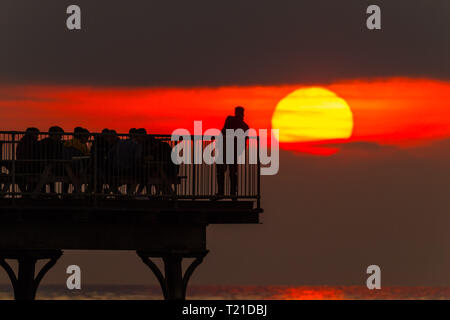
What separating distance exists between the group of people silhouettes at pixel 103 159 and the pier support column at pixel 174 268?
2441 millimetres

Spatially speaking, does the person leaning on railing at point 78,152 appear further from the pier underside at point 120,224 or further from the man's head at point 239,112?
the man's head at point 239,112

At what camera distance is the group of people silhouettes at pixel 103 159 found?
123 feet

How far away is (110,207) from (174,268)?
3.11 m

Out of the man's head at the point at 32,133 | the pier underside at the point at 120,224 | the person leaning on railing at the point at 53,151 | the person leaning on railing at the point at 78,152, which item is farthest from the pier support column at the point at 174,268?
the man's head at the point at 32,133

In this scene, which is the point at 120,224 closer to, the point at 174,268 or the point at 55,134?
the point at 174,268

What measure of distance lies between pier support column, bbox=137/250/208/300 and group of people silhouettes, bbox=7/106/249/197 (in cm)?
244

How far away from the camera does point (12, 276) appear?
44500 millimetres

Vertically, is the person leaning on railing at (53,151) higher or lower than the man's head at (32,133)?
lower

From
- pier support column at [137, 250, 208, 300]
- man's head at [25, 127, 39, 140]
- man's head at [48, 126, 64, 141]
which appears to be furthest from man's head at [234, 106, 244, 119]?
man's head at [25, 127, 39, 140]

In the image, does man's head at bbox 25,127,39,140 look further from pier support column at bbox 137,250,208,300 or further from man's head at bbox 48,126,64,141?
pier support column at bbox 137,250,208,300

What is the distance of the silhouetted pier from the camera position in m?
37.7

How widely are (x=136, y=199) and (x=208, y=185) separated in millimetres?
2077
